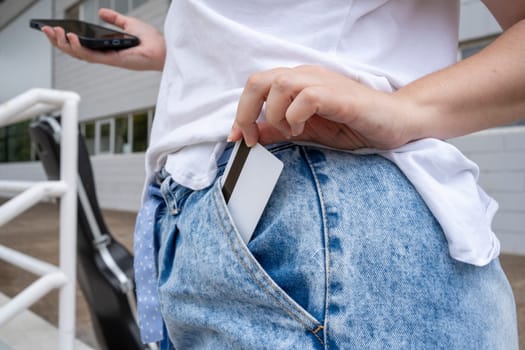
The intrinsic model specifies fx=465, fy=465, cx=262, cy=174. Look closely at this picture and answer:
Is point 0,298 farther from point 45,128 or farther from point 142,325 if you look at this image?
point 142,325

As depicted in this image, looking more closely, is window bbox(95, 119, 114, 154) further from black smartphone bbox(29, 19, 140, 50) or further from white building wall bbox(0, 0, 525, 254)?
black smartphone bbox(29, 19, 140, 50)

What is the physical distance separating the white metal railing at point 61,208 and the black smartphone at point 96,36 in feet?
1.39

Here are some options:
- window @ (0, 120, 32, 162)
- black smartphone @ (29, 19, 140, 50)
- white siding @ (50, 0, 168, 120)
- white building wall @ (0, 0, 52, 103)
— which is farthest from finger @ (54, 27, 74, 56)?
window @ (0, 120, 32, 162)

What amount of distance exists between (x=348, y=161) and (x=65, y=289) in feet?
3.29

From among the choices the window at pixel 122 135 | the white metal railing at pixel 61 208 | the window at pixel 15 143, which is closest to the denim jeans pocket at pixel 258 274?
the white metal railing at pixel 61 208

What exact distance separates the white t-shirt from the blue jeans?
27 mm

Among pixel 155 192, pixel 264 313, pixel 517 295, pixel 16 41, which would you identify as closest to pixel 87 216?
pixel 155 192

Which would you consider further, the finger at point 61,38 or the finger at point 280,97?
the finger at point 61,38

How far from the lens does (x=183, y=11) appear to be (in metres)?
0.52

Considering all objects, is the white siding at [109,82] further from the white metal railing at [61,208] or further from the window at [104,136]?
the white metal railing at [61,208]

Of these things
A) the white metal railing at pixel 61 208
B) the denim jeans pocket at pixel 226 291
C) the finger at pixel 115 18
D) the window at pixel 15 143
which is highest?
the finger at pixel 115 18

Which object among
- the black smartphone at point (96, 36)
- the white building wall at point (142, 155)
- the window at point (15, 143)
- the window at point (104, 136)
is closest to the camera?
the black smartphone at point (96, 36)

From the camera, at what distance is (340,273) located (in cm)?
37

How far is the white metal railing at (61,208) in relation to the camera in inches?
43.3
